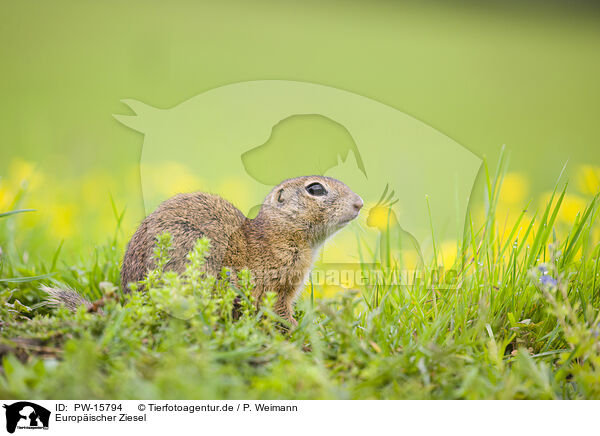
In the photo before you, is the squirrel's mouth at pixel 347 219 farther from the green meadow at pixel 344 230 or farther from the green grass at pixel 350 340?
the green grass at pixel 350 340

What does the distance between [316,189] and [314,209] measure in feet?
0.39

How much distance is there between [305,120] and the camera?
2789 mm

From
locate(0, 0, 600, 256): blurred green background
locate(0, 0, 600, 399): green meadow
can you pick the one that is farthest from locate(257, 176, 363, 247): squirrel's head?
locate(0, 0, 600, 256): blurred green background

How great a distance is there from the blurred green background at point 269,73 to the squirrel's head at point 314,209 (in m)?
0.77

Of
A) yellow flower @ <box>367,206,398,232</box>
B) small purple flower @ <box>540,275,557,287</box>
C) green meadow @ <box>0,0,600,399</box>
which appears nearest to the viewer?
green meadow @ <box>0,0,600,399</box>

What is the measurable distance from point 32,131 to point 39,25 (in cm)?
86

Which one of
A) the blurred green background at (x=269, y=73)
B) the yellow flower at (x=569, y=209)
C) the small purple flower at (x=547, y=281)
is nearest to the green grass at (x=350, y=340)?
the small purple flower at (x=547, y=281)

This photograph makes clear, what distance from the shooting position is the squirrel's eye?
281cm

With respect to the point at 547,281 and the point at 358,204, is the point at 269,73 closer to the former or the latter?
the point at 358,204

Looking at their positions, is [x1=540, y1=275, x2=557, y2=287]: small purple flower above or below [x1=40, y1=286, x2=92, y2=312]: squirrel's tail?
above

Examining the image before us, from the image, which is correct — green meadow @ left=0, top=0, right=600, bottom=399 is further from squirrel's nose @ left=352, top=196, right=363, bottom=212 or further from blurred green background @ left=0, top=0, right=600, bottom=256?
squirrel's nose @ left=352, top=196, right=363, bottom=212

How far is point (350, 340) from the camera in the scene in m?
1.74

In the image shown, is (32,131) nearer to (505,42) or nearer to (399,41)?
(399,41)
